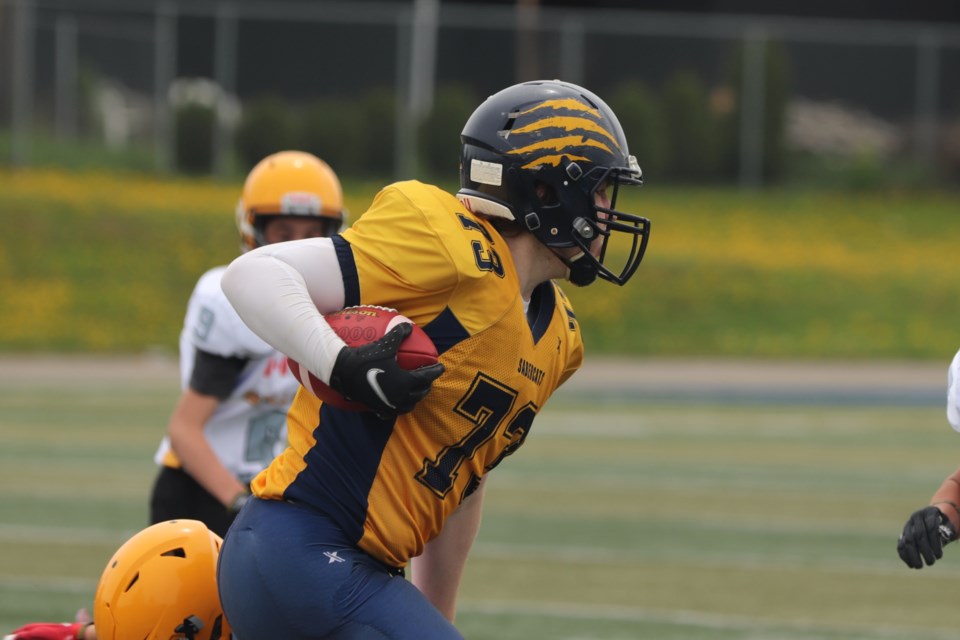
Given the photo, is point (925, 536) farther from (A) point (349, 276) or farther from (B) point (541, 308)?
(A) point (349, 276)

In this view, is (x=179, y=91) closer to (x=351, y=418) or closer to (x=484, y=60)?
(x=484, y=60)

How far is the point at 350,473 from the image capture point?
344 cm

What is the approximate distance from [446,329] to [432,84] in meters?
23.2

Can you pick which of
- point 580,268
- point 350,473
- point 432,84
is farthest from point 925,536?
point 432,84

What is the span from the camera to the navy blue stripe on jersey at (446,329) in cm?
343

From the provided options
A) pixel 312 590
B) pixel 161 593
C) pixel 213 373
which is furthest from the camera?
pixel 213 373

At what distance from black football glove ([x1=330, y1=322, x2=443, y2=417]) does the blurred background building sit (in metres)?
22.2

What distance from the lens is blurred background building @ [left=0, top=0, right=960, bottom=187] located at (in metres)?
25.7

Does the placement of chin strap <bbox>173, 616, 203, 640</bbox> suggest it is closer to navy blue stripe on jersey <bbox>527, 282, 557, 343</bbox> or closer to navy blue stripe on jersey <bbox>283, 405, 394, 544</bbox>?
navy blue stripe on jersey <bbox>283, 405, 394, 544</bbox>

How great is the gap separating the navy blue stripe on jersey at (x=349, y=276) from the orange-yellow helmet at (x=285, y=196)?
219 cm

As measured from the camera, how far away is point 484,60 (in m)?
26.8

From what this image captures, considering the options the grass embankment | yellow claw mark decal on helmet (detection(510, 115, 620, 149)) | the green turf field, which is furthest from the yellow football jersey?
the grass embankment

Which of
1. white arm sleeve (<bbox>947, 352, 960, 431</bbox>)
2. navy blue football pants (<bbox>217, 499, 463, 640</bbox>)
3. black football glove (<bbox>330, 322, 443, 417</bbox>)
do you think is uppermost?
black football glove (<bbox>330, 322, 443, 417</bbox>)

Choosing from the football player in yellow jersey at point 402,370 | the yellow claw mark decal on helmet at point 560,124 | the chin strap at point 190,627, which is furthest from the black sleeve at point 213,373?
the yellow claw mark decal on helmet at point 560,124
